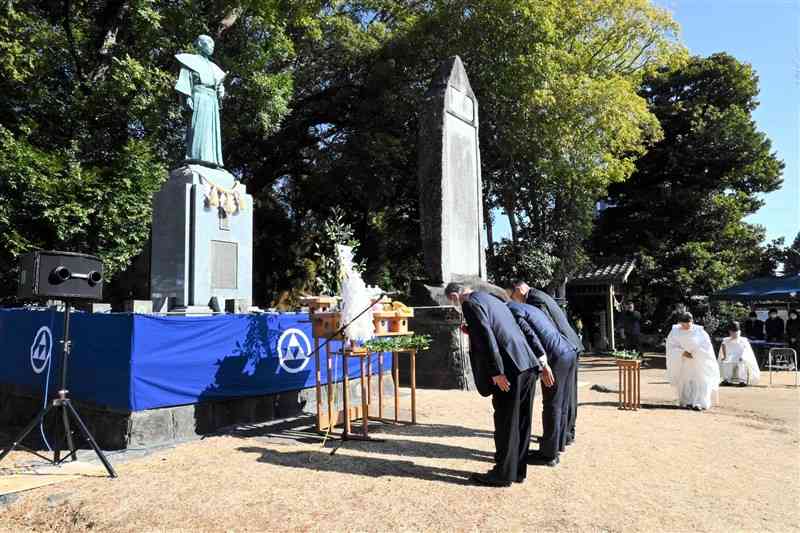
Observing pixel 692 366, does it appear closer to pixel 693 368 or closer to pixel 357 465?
pixel 693 368

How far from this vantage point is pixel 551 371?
5.66 meters

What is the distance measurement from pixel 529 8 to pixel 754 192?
1689cm

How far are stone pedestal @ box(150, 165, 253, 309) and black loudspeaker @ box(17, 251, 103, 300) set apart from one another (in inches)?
134

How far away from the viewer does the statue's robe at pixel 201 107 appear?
1001cm

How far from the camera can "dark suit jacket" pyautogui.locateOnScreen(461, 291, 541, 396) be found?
4812 millimetres

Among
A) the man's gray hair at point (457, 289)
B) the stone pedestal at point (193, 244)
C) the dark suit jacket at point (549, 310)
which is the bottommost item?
the dark suit jacket at point (549, 310)

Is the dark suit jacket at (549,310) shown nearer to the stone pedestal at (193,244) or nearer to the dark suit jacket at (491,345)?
the dark suit jacket at (491,345)

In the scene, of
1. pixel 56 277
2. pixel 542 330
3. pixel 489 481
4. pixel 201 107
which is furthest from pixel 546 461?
pixel 201 107

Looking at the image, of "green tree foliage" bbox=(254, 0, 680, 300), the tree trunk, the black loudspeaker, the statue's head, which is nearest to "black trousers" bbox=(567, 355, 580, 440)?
the black loudspeaker

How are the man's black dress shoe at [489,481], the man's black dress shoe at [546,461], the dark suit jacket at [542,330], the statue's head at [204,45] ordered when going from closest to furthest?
the man's black dress shoe at [489,481] < the man's black dress shoe at [546,461] < the dark suit jacket at [542,330] < the statue's head at [204,45]

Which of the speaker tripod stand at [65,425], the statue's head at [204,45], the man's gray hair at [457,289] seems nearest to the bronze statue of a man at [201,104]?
the statue's head at [204,45]

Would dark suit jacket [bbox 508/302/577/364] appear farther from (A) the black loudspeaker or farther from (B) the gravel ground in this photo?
(A) the black loudspeaker

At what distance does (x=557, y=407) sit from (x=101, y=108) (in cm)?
1299

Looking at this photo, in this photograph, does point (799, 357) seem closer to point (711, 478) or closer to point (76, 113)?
point (711, 478)
